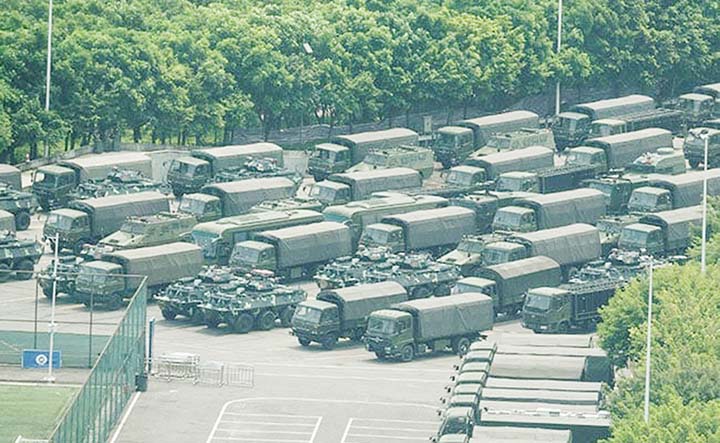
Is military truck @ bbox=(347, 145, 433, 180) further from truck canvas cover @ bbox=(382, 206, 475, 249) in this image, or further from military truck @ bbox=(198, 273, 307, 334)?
military truck @ bbox=(198, 273, 307, 334)

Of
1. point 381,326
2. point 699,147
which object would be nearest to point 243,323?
point 381,326

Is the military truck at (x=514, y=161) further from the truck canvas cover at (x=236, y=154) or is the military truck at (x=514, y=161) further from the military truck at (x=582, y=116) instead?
the truck canvas cover at (x=236, y=154)

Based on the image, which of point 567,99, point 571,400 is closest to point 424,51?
point 567,99

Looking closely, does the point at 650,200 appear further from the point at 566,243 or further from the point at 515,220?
the point at 566,243

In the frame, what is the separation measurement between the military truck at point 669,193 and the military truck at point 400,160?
54.8 feet

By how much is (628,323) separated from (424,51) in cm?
6671

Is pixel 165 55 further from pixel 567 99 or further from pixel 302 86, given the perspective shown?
pixel 567 99

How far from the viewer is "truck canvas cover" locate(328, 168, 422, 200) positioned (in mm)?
159500

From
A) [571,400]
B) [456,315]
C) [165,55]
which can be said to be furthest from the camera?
[165,55]

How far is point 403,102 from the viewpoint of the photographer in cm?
18388

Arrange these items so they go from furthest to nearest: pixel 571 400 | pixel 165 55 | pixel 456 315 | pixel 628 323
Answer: pixel 165 55 < pixel 456 315 < pixel 628 323 < pixel 571 400

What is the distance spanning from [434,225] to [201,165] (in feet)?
69.2

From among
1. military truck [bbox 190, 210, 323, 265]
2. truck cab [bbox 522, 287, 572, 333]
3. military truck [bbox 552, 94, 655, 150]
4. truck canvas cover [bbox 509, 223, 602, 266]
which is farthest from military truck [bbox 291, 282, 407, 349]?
military truck [bbox 552, 94, 655, 150]

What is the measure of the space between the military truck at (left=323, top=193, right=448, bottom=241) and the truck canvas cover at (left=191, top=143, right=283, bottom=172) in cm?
1112
